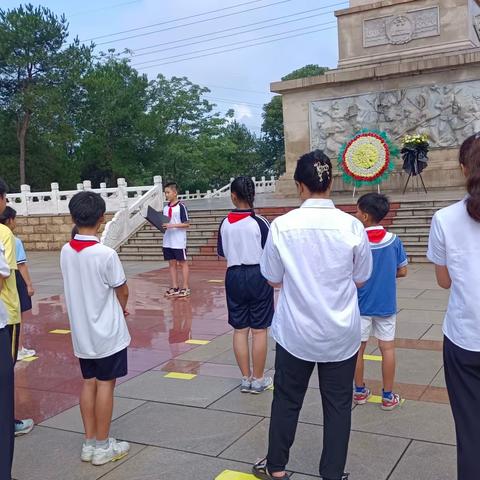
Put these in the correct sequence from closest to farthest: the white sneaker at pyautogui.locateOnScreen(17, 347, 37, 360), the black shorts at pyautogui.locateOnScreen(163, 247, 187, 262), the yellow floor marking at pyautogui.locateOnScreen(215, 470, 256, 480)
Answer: the yellow floor marking at pyautogui.locateOnScreen(215, 470, 256, 480), the white sneaker at pyautogui.locateOnScreen(17, 347, 37, 360), the black shorts at pyautogui.locateOnScreen(163, 247, 187, 262)

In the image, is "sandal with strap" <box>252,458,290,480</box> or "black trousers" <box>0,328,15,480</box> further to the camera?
"sandal with strap" <box>252,458,290,480</box>

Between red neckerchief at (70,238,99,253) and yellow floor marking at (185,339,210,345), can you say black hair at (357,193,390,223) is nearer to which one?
red neckerchief at (70,238,99,253)

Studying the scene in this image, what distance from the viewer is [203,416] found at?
4.25 metres

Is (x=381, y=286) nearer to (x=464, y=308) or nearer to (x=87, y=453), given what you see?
(x=464, y=308)

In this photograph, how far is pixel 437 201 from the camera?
1268 centimetres

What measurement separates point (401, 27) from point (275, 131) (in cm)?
4158

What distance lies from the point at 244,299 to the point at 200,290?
5.16 meters

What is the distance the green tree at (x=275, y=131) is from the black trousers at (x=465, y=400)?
2137 inches

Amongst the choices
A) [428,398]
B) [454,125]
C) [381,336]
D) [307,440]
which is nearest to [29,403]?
[307,440]

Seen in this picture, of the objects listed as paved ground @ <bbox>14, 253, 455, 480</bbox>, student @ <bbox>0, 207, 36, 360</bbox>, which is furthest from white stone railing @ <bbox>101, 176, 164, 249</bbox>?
student @ <bbox>0, 207, 36, 360</bbox>

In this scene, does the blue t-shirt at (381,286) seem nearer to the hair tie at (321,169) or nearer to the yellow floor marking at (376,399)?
the yellow floor marking at (376,399)

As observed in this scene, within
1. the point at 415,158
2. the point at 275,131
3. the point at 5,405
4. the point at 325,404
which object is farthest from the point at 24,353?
the point at 275,131

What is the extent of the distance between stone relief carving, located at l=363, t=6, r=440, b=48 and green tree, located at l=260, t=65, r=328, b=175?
38338 millimetres

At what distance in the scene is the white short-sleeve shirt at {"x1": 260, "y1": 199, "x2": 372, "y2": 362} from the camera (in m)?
2.87
